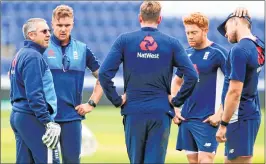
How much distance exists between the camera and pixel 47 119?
25.4 ft

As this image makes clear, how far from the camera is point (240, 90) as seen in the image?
7801 millimetres

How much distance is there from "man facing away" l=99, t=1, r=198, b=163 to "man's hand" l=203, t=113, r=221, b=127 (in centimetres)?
126

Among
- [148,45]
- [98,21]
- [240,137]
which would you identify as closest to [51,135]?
[148,45]

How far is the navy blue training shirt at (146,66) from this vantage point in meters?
7.50

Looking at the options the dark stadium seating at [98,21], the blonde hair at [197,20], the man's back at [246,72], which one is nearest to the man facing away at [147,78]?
the man's back at [246,72]

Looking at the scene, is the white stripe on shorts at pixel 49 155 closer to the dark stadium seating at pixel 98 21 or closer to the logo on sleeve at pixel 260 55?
the logo on sleeve at pixel 260 55

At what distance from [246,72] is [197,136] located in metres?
1.26

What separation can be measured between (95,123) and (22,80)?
12654 mm

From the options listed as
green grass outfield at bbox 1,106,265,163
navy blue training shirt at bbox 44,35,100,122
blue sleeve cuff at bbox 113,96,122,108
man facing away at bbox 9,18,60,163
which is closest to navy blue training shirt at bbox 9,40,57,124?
man facing away at bbox 9,18,60,163

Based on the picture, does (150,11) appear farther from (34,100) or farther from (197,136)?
(197,136)

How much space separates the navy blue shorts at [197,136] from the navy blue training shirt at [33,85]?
1.71 metres

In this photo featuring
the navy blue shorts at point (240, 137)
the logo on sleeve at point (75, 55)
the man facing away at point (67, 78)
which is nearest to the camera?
the navy blue shorts at point (240, 137)

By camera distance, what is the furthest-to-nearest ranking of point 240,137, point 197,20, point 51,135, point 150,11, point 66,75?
point 197,20 < point 66,75 < point 240,137 < point 51,135 < point 150,11

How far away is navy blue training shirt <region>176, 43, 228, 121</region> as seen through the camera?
29.0 feet
